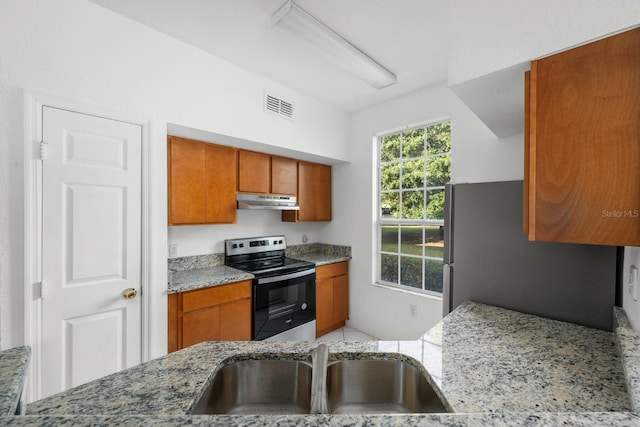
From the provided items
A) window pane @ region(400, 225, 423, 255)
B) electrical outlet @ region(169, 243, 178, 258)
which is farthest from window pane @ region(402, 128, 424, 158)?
electrical outlet @ region(169, 243, 178, 258)

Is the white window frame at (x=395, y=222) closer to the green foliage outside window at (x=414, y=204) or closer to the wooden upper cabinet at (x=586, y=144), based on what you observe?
the green foliage outside window at (x=414, y=204)

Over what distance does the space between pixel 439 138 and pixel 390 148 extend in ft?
1.83

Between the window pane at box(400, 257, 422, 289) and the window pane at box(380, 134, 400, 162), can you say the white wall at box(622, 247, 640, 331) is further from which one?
the window pane at box(380, 134, 400, 162)

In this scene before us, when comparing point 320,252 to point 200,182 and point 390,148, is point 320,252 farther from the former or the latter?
point 200,182

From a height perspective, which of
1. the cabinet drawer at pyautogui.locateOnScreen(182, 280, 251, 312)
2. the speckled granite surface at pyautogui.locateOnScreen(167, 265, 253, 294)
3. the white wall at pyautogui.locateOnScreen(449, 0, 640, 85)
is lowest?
the cabinet drawer at pyautogui.locateOnScreen(182, 280, 251, 312)

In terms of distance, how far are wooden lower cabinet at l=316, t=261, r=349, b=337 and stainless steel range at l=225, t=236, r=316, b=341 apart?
14 cm

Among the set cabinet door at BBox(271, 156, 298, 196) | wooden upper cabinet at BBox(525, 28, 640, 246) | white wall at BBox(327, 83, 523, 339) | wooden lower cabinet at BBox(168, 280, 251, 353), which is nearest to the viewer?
wooden upper cabinet at BBox(525, 28, 640, 246)

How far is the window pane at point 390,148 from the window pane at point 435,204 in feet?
1.94

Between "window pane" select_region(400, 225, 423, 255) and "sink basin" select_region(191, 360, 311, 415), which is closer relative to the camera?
"sink basin" select_region(191, 360, 311, 415)

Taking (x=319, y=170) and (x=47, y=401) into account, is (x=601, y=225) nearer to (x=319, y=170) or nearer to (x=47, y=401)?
(x=47, y=401)

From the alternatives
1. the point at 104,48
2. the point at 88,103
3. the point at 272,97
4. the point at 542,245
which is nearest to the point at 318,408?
the point at 542,245

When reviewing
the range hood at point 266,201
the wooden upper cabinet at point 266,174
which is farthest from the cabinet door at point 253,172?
the range hood at point 266,201

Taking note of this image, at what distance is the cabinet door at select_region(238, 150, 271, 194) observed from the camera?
2699 millimetres

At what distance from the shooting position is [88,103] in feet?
5.41
